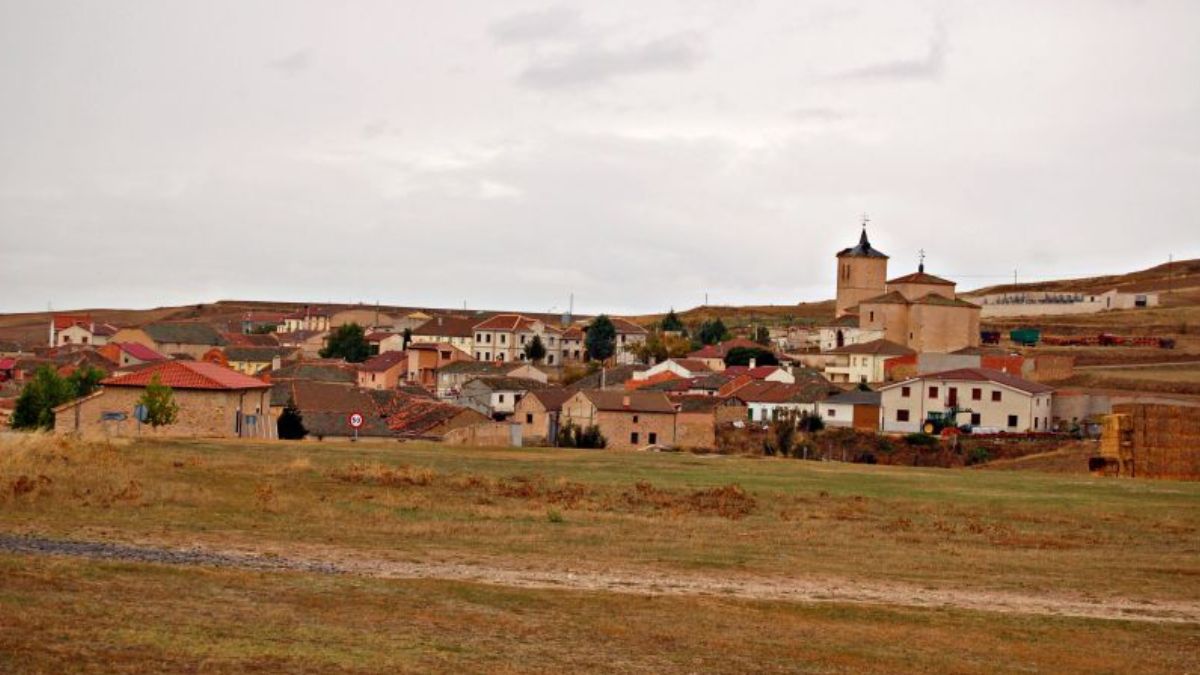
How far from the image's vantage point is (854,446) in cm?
7850

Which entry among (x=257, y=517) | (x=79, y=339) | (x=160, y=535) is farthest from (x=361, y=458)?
(x=79, y=339)

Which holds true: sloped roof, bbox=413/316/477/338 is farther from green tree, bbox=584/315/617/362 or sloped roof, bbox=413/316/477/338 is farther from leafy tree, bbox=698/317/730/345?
leafy tree, bbox=698/317/730/345

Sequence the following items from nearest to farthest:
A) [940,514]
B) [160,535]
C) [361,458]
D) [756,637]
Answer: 1. [756,637]
2. [160,535]
3. [940,514]
4. [361,458]

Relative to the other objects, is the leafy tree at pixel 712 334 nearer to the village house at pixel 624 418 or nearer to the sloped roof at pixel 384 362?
the sloped roof at pixel 384 362

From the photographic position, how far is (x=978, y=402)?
8550 cm

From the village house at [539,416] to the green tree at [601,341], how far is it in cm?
6413

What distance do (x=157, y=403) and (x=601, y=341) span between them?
318 ft

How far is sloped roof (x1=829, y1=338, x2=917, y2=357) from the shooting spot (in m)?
114

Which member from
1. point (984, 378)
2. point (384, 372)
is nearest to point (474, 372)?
point (384, 372)

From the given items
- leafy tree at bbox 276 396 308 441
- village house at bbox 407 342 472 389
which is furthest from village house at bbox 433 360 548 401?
leafy tree at bbox 276 396 308 441

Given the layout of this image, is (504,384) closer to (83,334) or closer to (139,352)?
(139,352)

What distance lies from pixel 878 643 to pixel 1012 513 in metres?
19.0

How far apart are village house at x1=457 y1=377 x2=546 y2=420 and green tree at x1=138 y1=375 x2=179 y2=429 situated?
4161 cm

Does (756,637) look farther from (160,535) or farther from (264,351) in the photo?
(264,351)
